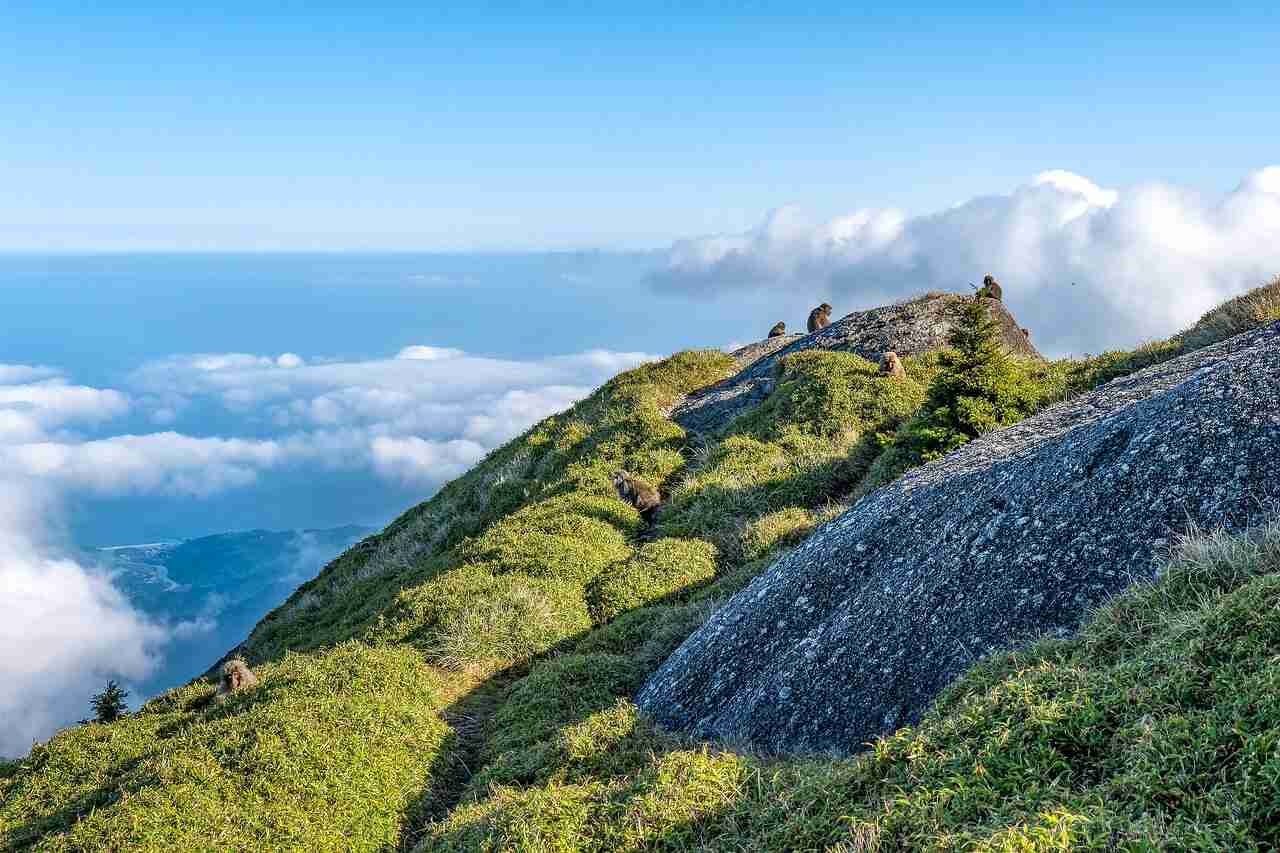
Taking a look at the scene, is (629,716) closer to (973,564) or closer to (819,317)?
(973,564)

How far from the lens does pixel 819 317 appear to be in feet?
125

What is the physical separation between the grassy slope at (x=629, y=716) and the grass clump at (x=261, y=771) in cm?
3

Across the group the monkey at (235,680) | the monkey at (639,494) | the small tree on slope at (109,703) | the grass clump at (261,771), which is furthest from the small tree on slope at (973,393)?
the small tree on slope at (109,703)

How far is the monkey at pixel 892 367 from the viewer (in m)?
24.7

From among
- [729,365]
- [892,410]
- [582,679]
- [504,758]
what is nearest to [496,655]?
[582,679]

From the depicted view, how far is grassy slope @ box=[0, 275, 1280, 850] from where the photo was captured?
4.71 metres

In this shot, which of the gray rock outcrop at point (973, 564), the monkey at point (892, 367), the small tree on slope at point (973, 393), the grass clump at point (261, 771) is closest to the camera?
the gray rock outcrop at point (973, 564)

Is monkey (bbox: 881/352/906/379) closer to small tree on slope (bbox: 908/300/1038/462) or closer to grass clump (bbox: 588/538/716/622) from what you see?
small tree on slope (bbox: 908/300/1038/462)

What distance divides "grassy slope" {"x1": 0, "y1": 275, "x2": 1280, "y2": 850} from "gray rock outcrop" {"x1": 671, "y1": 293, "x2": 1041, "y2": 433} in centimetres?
204

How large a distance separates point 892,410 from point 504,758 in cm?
1616

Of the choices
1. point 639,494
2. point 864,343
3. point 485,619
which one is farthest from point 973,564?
point 864,343

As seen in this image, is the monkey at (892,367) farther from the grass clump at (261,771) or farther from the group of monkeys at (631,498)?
the grass clump at (261,771)

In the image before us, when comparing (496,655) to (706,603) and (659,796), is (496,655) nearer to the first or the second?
(706,603)

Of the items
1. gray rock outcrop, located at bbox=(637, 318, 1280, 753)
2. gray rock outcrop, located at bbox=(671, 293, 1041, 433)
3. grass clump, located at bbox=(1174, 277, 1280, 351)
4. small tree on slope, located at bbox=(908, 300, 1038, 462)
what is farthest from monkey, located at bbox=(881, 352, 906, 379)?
gray rock outcrop, located at bbox=(637, 318, 1280, 753)
